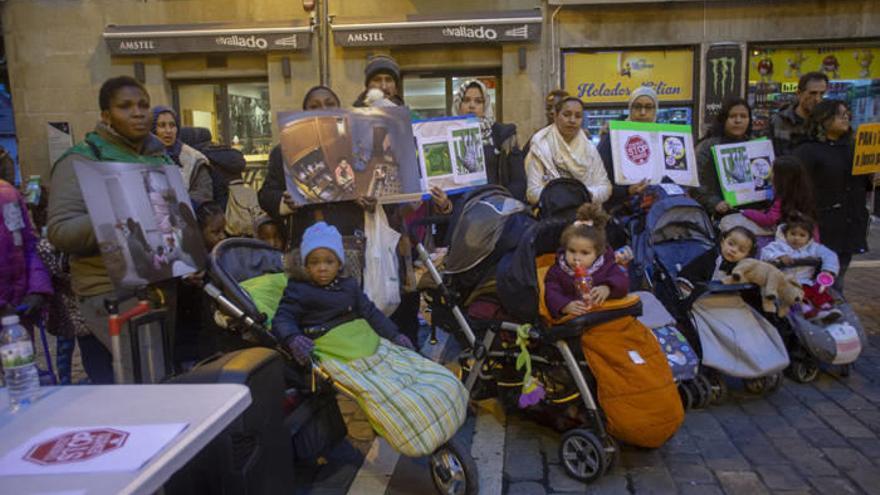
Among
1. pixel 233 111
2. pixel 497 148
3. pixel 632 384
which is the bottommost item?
pixel 632 384

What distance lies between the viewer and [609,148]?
4922 mm

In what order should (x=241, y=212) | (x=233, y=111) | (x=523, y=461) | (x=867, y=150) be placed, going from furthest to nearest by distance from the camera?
1. (x=233, y=111)
2. (x=867, y=150)
3. (x=241, y=212)
4. (x=523, y=461)

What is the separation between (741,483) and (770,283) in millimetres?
1562

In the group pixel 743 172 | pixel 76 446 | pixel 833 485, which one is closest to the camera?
pixel 76 446

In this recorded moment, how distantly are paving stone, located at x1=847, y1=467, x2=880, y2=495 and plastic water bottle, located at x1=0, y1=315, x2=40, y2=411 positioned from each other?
3700mm

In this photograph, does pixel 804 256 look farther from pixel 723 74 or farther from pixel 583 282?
pixel 723 74

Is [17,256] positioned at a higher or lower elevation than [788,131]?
lower

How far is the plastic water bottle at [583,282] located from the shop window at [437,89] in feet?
27.9

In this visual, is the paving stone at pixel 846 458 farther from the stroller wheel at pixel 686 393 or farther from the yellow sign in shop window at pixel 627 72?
the yellow sign in shop window at pixel 627 72

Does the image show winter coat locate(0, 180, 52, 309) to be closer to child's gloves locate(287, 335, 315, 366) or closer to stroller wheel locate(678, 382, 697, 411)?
child's gloves locate(287, 335, 315, 366)

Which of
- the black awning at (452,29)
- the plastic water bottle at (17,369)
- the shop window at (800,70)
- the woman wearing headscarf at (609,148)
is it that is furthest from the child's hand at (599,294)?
the shop window at (800,70)

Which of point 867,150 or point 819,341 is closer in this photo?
point 819,341

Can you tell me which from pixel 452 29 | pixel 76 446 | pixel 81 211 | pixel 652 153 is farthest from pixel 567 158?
pixel 452 29

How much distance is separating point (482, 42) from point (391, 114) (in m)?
7.27
